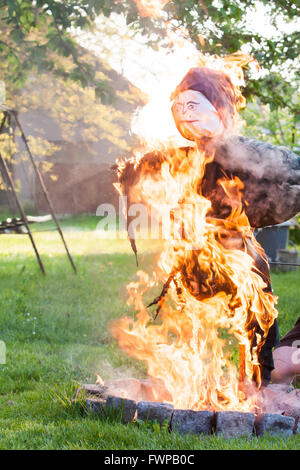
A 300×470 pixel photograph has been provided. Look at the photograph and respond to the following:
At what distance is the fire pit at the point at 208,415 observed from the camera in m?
Answer: 2.98

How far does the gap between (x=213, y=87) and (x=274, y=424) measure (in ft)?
6.53

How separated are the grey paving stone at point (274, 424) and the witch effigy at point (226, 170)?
1.04ft

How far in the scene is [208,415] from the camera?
301 centimetres

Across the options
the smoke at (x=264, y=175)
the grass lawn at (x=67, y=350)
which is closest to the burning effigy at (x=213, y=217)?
the smoke at (x=264, y=175)

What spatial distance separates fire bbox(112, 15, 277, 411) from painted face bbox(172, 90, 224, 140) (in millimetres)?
134

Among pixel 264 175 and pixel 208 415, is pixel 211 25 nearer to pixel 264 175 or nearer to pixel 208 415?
pixel 264 175

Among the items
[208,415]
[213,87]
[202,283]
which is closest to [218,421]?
[208,415]

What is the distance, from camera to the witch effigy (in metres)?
2.92

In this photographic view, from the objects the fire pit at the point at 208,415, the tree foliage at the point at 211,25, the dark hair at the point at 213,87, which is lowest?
the fire pit at the point at 208,415

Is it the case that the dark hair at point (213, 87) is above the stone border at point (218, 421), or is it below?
above

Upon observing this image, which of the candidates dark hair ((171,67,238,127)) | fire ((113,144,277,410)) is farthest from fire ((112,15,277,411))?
dark hair ((171,67,238,127))

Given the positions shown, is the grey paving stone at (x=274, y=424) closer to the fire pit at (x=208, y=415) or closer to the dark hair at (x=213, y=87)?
the fire pit at (x=208, y=415)
